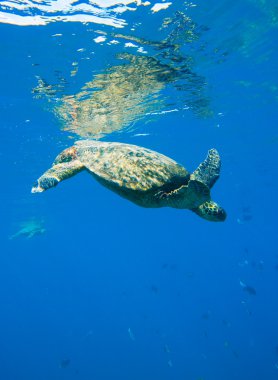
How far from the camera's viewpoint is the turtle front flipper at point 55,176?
6.50 m

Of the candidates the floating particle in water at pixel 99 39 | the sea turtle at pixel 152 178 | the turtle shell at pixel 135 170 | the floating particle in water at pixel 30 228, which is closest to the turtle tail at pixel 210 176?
the sea turtle at pixel 152 178

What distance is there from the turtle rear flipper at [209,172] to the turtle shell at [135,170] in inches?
16.6

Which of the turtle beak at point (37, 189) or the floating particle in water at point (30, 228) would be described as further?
the floating particle in water at point (30, 228)

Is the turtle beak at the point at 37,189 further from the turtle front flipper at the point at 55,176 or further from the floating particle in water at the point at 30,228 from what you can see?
the floating particle in water at the point at 30,228

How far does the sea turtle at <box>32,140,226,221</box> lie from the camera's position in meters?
5.51

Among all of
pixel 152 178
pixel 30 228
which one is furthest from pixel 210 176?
pixel 30 228

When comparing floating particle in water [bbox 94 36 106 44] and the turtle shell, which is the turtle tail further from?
floating particle in water [bbox 94 36 106 44]

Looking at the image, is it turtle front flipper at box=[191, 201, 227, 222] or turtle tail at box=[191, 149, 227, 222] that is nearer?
turtle tail at box=[191, 149, 227, 222]

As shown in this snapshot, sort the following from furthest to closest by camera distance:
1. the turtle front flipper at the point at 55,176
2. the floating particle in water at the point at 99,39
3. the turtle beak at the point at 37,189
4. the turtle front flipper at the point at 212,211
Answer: the floating particle in water at the point at 99,39
the turtle front flipper at the point at 55,176
the turtle beak at the point at 37,189
the turtle front flipper at the point at 212,211

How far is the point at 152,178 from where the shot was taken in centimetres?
561

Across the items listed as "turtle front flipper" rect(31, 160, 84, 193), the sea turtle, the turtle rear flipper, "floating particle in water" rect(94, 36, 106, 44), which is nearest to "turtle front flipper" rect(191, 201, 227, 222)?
the sea turtle

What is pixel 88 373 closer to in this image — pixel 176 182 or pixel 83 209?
pixel 83 209

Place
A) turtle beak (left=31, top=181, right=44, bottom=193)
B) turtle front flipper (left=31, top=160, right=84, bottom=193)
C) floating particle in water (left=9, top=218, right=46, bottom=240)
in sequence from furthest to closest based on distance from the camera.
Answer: floating particle in water (left=9, top=218, right=46, bottom=240), turtle front flipper (left=31, top=160, right=84, bottom=193), turtle beak (left=31, top=181, right=44, bottom=193)

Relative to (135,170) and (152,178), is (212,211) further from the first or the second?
(135,170)
